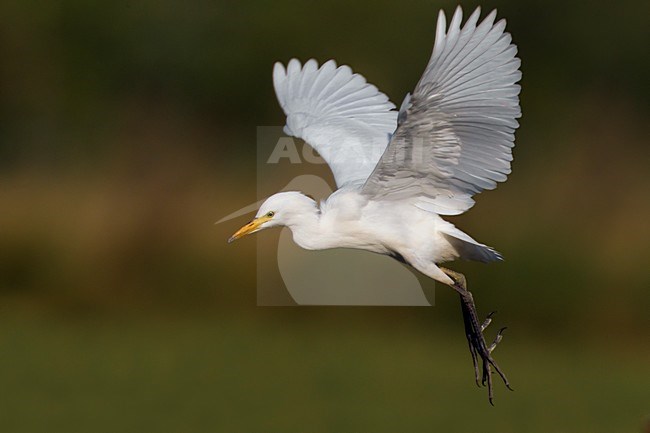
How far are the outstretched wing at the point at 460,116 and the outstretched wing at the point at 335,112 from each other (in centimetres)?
83

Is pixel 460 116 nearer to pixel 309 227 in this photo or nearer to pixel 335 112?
pixel 309 227

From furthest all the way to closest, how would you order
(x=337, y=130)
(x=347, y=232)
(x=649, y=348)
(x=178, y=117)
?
(x=178, y=117) → (x=649, y=348) → (x=337, y=130) → (x=347, y=232)

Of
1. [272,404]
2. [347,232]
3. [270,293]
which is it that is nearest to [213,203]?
[270,293]

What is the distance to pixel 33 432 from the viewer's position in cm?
883

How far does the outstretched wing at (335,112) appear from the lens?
5.86m

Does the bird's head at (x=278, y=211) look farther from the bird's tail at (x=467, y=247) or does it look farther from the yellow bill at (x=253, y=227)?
the bird's tail at (x=467, y=247)

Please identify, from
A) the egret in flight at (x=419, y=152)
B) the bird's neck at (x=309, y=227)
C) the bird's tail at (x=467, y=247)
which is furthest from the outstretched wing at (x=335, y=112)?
the bird's tail at (x=467, y=247)

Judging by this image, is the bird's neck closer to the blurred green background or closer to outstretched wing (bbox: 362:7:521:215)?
outstretched wing (bbox: 362:7:521:215)

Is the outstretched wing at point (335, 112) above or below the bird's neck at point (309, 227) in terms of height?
above

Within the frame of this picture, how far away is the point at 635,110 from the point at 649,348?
2.04m

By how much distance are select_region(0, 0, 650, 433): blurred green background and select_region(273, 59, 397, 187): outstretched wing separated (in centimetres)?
283

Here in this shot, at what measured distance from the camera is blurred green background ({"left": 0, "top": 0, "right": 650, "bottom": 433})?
9.26 m

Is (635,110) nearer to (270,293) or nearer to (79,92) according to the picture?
(270,293)

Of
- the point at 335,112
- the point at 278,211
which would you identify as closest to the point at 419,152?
the point at 278,211
